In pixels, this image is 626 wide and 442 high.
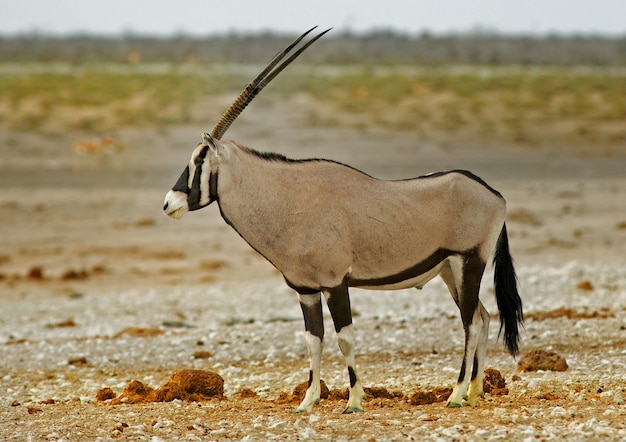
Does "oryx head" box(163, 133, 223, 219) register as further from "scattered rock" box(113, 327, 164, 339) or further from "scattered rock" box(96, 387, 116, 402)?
"scattered rock" box(113, 327, 164, 339)

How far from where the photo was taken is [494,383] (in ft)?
28.6

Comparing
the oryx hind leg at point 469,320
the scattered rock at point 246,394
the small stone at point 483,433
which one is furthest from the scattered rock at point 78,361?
the small stone at point 483,433

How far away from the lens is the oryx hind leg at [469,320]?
792cm

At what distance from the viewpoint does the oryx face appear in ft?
25.5

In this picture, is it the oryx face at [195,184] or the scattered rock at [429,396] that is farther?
the scattered rock at [429,396]

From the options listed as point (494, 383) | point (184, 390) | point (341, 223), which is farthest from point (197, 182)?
point (494, 383)

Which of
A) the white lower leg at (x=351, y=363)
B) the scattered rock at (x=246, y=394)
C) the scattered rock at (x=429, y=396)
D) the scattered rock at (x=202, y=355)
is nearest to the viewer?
the white lower leg at (x=351, y=363)

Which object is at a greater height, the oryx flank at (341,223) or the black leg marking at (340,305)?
the oryx flank at (341,223)

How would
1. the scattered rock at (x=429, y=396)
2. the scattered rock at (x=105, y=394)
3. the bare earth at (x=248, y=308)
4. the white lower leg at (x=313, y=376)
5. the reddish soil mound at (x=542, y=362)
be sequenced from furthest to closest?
the reddish soil mound at (x=542, y=362) → the scattered rock at (x=105, y=394) → the scattered rock at (x=429, y=396) → the white lower leg at (x=313, y=376) → the bare earth at (x=248, y=308)

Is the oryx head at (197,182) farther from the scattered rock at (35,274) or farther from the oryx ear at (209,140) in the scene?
the scattered rock at (35,274)

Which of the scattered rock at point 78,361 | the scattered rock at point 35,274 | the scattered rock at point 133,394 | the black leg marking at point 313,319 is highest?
the black leg marking at point 313,319

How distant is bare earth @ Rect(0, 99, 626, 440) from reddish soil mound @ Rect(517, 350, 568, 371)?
0.12 m

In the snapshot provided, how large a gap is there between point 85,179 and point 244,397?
66.1ft

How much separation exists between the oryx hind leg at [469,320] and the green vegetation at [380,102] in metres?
24.7
